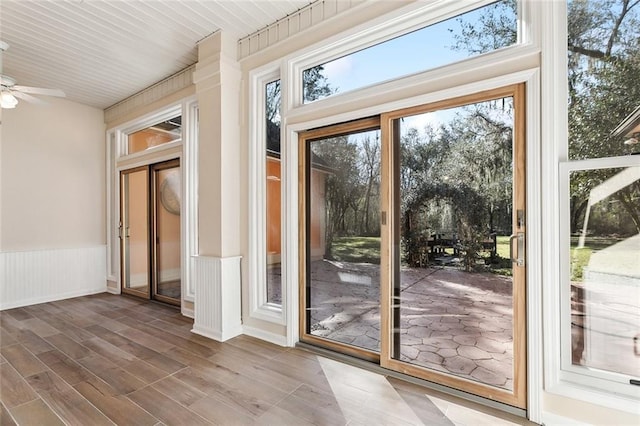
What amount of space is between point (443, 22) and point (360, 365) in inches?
111

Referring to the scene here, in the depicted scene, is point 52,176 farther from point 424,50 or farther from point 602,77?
point 602,77

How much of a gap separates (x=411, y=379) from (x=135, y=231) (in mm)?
4780

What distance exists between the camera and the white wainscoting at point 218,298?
10.4ft

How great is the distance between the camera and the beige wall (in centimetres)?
441

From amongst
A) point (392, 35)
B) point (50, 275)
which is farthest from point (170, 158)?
point (392, 35)

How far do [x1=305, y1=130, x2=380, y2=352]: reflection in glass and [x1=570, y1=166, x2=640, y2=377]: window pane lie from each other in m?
1.32

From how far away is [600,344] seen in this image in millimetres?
1819

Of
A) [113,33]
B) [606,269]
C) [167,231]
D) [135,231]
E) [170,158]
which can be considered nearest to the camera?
[606,269]

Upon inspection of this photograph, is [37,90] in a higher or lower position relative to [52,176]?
higher

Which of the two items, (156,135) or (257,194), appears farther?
(156,135)

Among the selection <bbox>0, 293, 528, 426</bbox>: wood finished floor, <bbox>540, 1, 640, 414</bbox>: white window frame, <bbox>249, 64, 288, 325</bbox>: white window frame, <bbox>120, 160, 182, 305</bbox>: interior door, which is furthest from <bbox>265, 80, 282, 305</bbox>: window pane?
<bbox>540, 1, 640, 414</bbox>: white window frame

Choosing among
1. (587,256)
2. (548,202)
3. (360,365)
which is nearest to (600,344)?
(587,256)

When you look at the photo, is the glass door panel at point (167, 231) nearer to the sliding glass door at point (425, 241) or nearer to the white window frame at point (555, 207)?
the sliding glass door at point (425, 241)

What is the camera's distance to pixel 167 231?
15.1 feet
